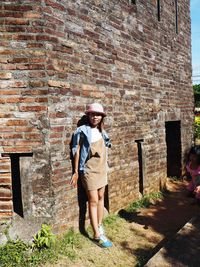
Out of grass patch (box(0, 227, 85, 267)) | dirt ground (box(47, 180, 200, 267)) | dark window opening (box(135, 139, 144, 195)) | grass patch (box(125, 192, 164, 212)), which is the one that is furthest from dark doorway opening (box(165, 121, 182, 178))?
grass patch (box(0, 227, 85, 267))

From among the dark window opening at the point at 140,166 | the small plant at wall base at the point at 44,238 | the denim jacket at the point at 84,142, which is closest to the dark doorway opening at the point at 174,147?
the dark window opening at the point at 140,166

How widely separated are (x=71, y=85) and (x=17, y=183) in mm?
1488

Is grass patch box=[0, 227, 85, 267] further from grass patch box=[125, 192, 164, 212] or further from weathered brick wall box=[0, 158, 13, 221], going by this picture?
grass patch box=[125, 192, 164, 212]

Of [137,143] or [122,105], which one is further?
[137,143]

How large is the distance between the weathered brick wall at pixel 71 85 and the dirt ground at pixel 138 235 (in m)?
0.39

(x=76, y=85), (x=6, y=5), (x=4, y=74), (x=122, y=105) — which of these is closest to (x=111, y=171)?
(x=122, y=105)

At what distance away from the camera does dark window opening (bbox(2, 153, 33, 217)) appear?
157 inches

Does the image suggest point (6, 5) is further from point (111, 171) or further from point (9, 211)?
point (111, 171)

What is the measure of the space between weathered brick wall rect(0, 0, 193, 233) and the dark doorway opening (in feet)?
5.43

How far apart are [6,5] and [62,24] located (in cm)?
72

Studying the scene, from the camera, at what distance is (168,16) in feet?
24.9

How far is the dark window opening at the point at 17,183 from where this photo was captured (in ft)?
13.1

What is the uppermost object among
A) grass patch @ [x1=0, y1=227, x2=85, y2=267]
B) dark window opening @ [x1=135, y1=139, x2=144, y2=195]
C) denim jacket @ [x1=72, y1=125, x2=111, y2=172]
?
denim jacket @ [x1=72, y1=125, x2=111, y2=172]

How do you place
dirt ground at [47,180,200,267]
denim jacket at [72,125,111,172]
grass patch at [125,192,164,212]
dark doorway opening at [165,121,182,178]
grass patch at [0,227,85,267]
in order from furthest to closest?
dark doorway opening at [165,121,182,178]
grass patch at [125,192,164,212]
denim jacket at [72,125,111,172]
dirt ground at [47,180,200,267]
grass patch at [0,227,85,267]
